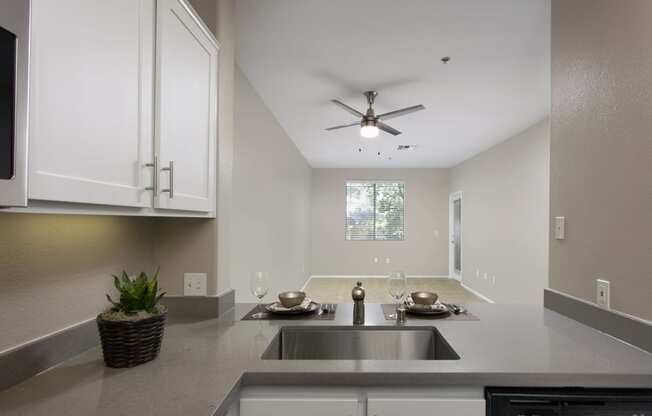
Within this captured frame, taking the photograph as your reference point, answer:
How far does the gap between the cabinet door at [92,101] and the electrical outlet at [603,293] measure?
5.60ft

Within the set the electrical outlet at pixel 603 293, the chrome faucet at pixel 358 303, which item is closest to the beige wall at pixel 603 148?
the electrical outlet at pixel 603 293

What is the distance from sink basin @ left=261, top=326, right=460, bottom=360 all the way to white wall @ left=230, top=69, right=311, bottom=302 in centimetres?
141

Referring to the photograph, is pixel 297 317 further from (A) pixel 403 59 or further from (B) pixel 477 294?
(B) pixel 477 294

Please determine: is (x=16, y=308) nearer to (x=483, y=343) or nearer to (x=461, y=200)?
(x=483, y=343)

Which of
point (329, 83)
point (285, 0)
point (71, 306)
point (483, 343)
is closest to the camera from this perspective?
point (71, 306)

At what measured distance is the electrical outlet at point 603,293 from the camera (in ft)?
4.42

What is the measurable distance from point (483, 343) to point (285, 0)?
80.5 inches

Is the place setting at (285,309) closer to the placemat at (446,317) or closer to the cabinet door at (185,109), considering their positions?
Answer: the placemat at (446,317)

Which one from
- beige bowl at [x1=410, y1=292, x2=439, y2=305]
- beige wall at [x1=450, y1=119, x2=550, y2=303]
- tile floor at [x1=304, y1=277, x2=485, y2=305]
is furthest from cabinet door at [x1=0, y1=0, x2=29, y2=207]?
tile floor at [x1=304, y1=277, x2=485, y2=305]

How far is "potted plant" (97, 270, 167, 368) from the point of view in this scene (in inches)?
40.0

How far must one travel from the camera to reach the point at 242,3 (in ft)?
6.77

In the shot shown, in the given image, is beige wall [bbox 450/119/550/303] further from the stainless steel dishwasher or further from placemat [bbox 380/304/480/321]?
the stainless steel dishwasher

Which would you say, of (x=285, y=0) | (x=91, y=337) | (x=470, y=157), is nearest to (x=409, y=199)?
(x=470, y=157)

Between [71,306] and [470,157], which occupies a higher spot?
[470,157]
